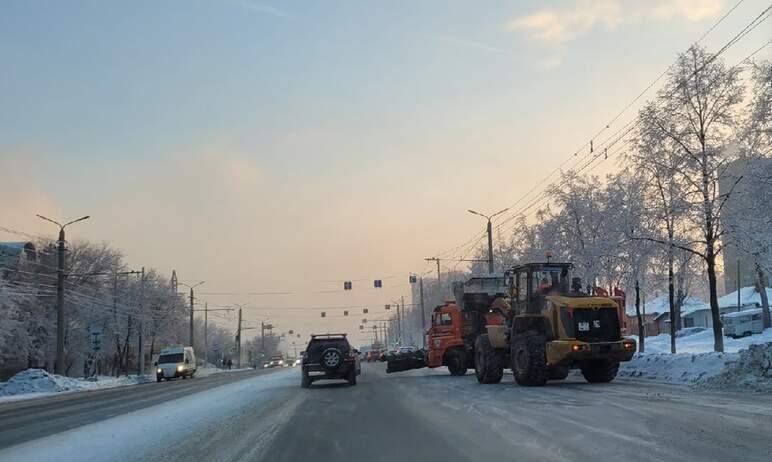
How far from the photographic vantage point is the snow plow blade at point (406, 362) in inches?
1463

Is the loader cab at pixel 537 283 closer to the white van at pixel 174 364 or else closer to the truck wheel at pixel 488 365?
the truck wheel at pixel 488 365

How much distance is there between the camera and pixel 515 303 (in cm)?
2425

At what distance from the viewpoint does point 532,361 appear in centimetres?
2116

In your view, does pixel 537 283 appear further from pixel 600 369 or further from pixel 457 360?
pixel 457 360

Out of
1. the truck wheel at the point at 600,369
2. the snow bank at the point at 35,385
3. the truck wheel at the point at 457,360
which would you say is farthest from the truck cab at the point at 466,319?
the snow bank at the point at 35,385

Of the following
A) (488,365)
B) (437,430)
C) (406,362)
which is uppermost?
(488,365)

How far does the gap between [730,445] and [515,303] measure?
15073mm

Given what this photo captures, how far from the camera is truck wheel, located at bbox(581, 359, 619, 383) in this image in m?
21.7

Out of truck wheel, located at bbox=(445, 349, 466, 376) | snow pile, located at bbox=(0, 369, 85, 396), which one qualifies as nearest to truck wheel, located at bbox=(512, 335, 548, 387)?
truck wheel, located at bbox=(445, 349, 466, 376)

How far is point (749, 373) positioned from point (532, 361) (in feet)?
19.8

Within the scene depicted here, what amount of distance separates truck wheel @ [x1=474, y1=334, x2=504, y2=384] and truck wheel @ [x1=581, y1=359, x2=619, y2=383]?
3243 mm

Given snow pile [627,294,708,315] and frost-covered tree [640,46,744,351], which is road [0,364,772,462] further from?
snow pile [627,294,708,315]

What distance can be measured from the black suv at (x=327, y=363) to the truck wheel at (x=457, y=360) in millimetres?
5709

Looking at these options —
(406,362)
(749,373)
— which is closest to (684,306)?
(406,362)
